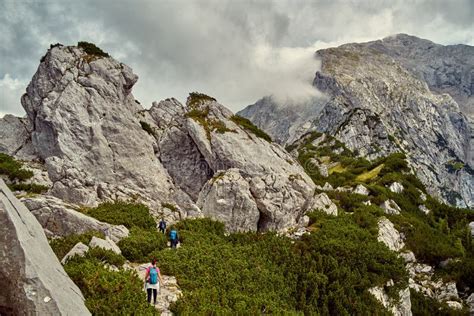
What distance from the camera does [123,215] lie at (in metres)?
25.8

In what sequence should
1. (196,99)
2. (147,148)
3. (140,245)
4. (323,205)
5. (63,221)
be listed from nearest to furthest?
(140,245) < (63,221) < (323,205) < (147,148) < (196,99)

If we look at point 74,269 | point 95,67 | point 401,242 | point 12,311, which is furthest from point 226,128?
point 12,311

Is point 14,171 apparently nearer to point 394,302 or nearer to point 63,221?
point 63,221

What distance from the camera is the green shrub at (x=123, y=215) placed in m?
25.0

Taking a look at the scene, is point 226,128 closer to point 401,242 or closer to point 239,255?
point 401,242

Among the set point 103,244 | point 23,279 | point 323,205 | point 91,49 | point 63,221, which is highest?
point 91,49

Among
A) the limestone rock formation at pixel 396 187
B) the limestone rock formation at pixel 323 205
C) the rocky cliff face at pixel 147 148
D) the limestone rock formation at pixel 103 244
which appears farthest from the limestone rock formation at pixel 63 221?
the limestone rock formation at pixel 396 187

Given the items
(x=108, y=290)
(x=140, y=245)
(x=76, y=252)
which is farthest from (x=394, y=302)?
(x=76, y=252)

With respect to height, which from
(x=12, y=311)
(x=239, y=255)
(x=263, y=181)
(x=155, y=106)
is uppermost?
(x=155, y=106)

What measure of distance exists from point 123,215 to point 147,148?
724 inches

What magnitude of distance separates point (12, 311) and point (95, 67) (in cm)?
4108

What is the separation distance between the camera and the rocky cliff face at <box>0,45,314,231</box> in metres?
34.6

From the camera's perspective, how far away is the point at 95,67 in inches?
1828

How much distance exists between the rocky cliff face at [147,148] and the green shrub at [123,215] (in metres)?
4.46
